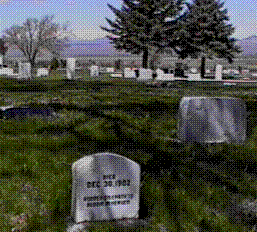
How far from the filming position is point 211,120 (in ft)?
23.7

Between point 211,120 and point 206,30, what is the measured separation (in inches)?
1403

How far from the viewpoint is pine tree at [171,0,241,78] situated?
41188 mm

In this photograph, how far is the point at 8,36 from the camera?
59.0 m

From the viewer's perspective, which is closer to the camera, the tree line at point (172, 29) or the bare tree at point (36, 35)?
the tree line at point (172, 29)

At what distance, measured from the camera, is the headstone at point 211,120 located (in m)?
7.16

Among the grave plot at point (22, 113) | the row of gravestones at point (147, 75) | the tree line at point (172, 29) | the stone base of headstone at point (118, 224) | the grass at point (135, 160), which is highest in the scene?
the tree line at point (172, 29)

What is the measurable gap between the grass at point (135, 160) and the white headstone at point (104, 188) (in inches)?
6.2

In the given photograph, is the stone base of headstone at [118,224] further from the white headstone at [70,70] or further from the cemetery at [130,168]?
the white headstone at [70,70]

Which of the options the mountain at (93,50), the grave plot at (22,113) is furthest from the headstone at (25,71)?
the mountain at (93,50)

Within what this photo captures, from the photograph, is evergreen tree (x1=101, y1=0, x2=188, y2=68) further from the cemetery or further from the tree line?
the cemetery

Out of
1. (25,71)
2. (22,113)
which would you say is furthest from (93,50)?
(22,113)

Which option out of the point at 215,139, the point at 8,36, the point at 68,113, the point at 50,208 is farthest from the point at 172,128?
the point at 8,36

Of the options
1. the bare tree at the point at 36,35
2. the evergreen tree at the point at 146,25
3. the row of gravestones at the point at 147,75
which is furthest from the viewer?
the bare tree at the point at 36,35

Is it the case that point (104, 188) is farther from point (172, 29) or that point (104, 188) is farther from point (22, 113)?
point (172, 29)
